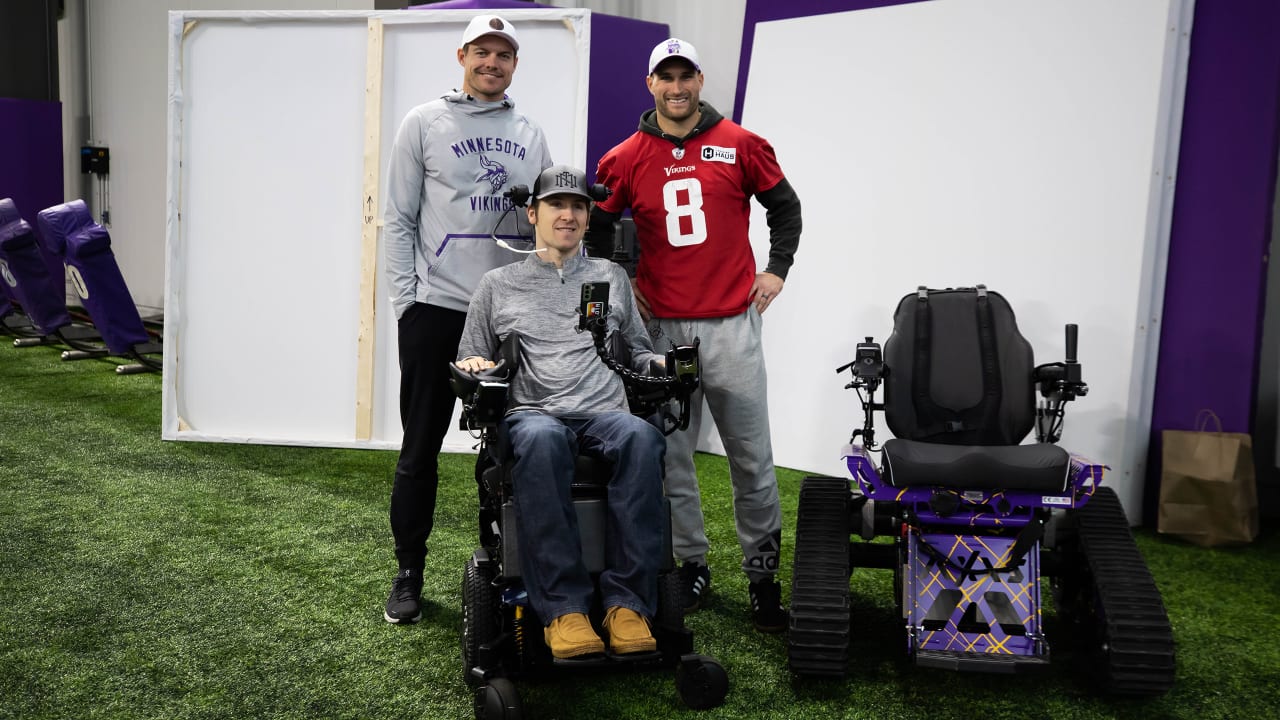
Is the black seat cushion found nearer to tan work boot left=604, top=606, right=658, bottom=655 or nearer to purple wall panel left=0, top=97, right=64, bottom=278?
tan work boot left=604, top=606, right=658, bottom=655

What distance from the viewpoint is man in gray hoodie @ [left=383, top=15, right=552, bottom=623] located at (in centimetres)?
281

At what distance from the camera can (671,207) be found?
2889 millimetres

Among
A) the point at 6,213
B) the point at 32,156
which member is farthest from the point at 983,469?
the point at 32,156

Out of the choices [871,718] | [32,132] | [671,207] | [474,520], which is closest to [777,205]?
[671,207]

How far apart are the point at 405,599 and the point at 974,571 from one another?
1462 mm

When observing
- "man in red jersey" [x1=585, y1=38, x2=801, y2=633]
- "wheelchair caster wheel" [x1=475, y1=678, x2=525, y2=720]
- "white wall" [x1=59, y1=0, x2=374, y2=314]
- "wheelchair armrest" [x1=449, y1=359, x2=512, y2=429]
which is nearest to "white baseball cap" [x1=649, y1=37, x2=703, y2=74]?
"man in red jersey" [x1=585, y1=38, x2=801, y2=633]

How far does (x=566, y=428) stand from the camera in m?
2.38

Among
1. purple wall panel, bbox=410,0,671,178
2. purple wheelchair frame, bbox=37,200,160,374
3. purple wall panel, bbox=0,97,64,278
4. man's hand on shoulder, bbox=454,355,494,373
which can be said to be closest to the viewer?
man's hand on shoulder, bbox=454,355,494,373

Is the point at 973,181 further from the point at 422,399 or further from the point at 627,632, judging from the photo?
the point at 627,632

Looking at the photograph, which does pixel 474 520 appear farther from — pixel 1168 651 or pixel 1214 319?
pixel 1214 319

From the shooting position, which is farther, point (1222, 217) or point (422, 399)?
point (1222, 217)

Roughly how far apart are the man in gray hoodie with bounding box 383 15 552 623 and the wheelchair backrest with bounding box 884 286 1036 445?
1143 mm

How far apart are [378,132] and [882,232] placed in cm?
221

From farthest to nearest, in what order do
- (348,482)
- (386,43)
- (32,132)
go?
1. (32,132)
2. (386,43)
3. (348,482)
